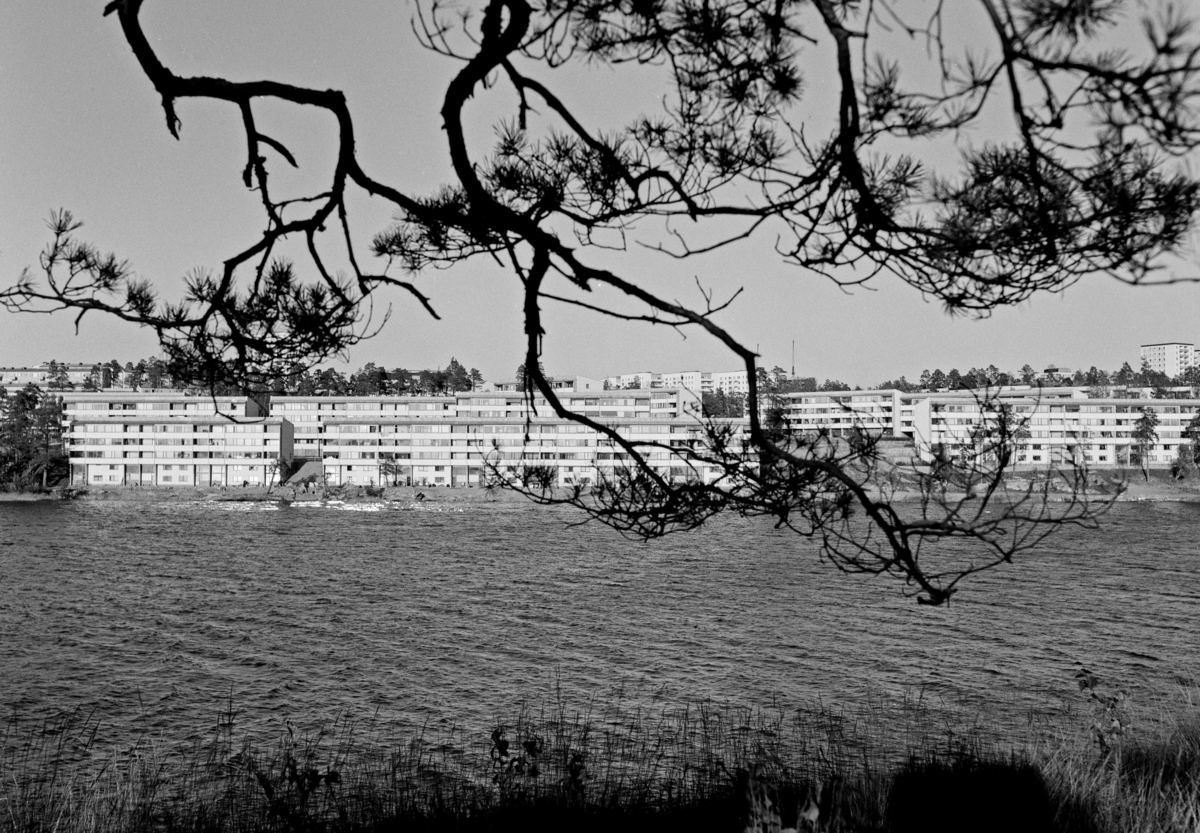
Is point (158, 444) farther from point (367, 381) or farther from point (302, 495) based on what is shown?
point (367, 381)

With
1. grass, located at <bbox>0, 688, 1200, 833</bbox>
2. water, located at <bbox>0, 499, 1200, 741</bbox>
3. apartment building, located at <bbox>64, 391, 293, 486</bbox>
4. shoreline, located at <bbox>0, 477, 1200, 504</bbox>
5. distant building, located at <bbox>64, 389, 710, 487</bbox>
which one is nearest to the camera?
grass, located at <bbox>0, 688, 1200, 833</bbox>

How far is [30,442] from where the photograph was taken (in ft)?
214

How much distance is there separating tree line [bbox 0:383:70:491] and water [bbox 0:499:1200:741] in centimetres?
3706

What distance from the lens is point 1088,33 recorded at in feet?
7.47

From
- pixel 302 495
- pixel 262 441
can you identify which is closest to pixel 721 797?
pixel 302 495

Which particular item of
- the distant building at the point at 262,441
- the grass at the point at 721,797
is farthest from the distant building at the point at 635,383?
the grass at the point at 721,797

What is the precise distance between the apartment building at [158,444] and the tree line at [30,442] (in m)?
0.86

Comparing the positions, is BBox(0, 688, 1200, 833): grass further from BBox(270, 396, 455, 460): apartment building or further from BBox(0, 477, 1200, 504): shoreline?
BBox(270, 396, 455, 460): apartment building

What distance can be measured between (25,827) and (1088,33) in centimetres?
540

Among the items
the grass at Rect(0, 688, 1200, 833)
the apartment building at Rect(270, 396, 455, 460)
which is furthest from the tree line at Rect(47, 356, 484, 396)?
the grass at Rect(0, 688, 1200, 833)

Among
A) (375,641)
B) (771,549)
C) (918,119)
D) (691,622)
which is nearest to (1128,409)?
(771,549)

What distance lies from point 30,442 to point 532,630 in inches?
2381

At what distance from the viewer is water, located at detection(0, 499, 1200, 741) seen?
39.8ft

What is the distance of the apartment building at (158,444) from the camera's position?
6725 centimetres
